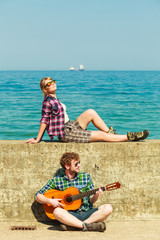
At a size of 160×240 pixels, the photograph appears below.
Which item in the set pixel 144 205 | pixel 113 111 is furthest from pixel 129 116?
pixel 144 205

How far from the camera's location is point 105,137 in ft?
17.4

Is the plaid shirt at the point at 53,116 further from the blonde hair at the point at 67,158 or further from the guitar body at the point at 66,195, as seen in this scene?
the guitar body at the point at 66,195

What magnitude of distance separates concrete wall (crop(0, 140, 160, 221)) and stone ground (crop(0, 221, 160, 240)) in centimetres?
15

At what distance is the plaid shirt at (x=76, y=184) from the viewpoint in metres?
4.80

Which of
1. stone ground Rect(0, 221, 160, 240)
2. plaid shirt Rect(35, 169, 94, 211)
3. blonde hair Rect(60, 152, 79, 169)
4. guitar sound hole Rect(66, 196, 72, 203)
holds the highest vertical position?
blonde hair Rect(60, 152, 79, 169)

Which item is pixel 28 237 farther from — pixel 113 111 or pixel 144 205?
pixel 113 111

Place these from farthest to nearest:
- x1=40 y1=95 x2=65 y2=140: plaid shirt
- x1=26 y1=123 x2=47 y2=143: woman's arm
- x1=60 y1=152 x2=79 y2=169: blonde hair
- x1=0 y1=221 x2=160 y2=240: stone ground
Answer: x1=40 y1=95 x2=65 y2=140: plaid shirt < x1=26 y1=123 x2=47 y2=143: woman's arm < x1=60 y1=152 x2=79 y2=169: blonde hair < x1=0 y1=221 x2=160 y2=240: stone ground

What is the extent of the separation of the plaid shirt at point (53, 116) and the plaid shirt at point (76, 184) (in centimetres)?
63

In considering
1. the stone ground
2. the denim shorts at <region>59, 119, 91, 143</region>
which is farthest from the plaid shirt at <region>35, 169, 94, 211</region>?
the denim shorts at <region>59, 119, 91, 143</region>

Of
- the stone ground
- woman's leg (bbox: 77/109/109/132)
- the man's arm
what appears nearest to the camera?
the stone ground

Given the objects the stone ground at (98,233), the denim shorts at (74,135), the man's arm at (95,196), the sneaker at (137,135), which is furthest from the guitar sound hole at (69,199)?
the sneaker at (137,135)

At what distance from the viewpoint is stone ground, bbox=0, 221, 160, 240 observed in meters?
4.49

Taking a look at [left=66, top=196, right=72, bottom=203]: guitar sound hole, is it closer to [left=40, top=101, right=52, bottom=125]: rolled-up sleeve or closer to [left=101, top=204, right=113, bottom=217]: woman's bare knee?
[left=101, top=204, right=113, bottom=217]: woman's bare knee

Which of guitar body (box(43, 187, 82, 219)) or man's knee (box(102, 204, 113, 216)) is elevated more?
guitar body (box(43, 187, 82, 219))
